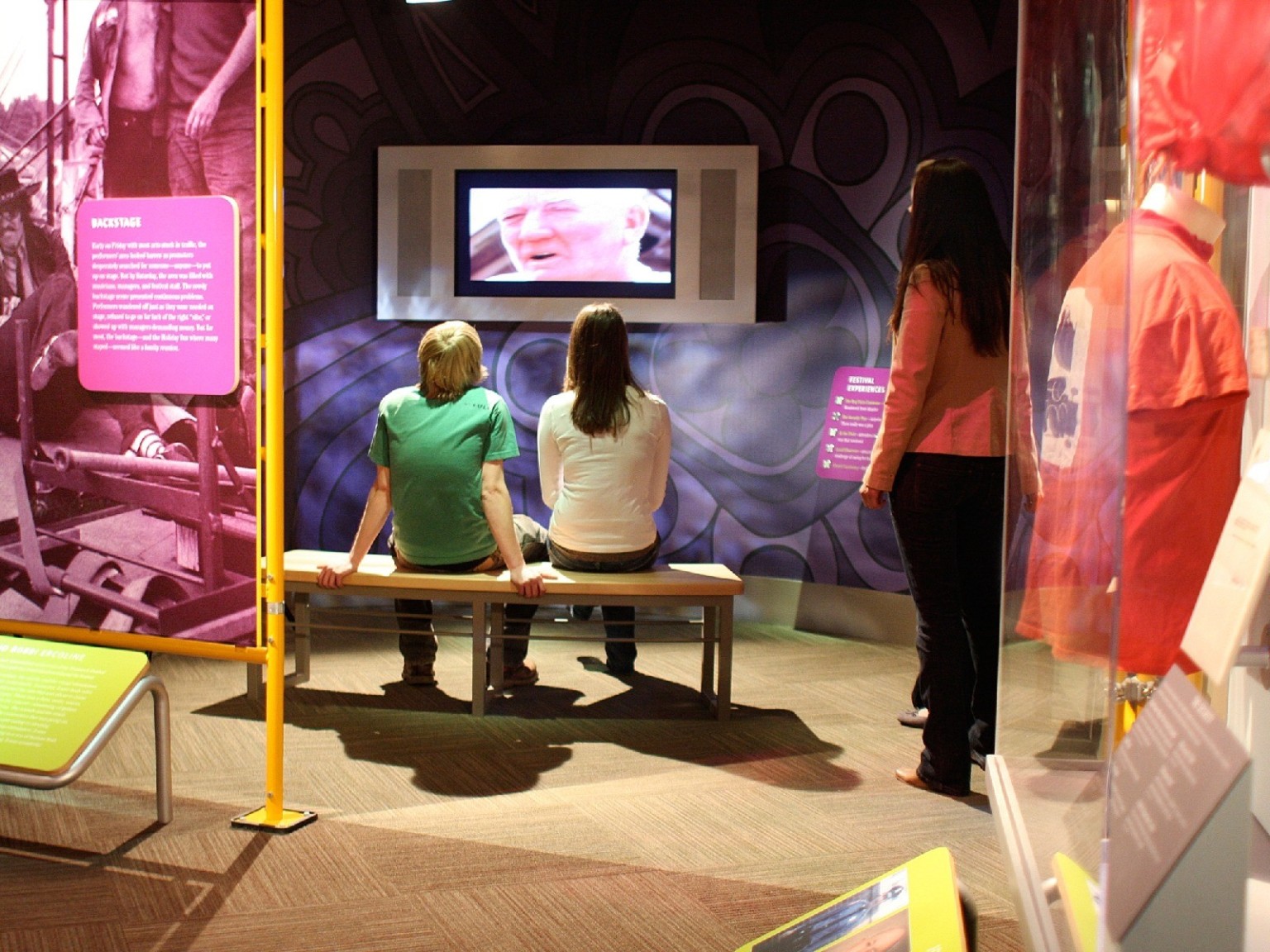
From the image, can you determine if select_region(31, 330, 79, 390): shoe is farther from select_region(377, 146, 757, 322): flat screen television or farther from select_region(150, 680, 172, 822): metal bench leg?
select_region(377, 146, 757, 322): flat screen television

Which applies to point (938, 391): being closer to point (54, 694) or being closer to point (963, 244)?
point (963, 244)

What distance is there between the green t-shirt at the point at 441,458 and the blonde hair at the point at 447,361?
36 millimetres

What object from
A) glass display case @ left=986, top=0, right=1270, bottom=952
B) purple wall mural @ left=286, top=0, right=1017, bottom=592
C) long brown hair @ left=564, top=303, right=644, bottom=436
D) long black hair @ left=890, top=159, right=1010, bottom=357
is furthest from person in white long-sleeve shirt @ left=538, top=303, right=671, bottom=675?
glass display case @ left=986, top=0, right=1270, bottom=952

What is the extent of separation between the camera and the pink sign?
2.78m

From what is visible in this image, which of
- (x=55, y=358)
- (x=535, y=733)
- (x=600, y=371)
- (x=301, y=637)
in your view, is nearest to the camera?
(x=55, y=358)

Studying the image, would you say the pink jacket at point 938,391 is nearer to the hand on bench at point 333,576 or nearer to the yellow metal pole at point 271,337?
the yellow metal pole at point 271,337

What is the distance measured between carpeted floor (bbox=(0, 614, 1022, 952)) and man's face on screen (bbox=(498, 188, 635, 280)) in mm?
2153

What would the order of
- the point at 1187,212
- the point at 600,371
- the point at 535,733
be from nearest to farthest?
the point at 1187,212 < the point at 535,733 < the point at 600,371

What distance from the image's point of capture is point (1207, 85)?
97cm

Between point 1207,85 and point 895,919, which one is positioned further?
point 895,919

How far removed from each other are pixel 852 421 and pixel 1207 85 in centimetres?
456

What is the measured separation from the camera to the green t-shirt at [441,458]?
161 inches

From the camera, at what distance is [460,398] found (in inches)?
163

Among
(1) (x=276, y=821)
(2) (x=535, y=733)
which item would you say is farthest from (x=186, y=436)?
(2) (x=535, y=733)
